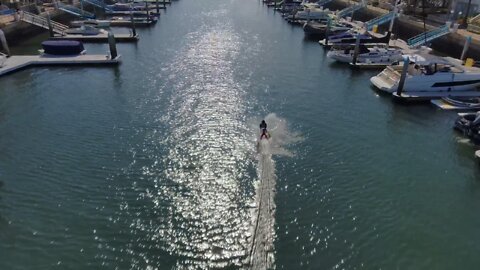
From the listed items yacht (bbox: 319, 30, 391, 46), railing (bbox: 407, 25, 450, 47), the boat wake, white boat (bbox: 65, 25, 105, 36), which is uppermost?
railing (bbox: 407, 25, 450, 47)

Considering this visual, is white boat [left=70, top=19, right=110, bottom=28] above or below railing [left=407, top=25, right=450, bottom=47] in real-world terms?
below

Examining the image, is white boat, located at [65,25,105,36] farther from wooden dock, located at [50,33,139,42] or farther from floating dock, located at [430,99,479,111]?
floating dock, located at [430,99,479,111]

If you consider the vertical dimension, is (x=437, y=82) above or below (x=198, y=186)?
above

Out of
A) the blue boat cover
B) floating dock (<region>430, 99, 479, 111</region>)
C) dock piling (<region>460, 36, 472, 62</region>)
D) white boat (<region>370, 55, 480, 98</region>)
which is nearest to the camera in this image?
floating dock (<region>430, 99, 479, 111</region>)

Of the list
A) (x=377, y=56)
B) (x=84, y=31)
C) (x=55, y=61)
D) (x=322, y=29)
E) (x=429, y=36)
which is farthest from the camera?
(x=322, y=29)

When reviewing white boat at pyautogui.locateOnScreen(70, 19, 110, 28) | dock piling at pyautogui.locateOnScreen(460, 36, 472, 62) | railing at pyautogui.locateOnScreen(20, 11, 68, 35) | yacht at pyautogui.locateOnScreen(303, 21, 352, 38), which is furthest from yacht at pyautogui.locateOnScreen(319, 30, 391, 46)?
railing at pyautogui.locateOnScreen(20, 11, 68, 35)

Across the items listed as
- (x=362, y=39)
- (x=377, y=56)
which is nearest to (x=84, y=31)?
(x=362, y=39)

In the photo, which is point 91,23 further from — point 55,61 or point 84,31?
point 55,61
